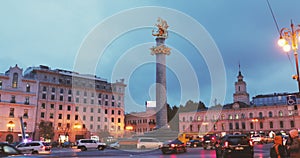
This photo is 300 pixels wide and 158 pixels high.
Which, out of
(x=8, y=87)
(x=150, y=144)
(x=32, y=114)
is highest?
(x=8, y=87)

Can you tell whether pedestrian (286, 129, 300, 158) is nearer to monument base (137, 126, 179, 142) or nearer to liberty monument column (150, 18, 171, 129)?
monument base (137, 126, 179, 142)

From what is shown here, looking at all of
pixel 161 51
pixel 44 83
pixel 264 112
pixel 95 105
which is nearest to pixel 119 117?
pixel 95 105

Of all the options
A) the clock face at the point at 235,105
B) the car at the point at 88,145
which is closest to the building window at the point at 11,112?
the car at the point at 88,145

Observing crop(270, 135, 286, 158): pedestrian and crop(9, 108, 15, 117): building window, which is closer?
crop(270, 135, 286, 158): pedestrian

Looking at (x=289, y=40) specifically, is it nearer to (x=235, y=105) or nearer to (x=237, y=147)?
(x=237, y=147)

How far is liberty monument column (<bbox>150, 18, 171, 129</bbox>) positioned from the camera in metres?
38.0

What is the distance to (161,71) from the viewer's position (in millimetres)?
39594

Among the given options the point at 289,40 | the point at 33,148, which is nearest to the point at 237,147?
the point at 289,40

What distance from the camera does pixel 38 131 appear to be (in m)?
70.7

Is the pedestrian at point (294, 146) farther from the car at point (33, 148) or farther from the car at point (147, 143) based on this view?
the car at point (33, 148)

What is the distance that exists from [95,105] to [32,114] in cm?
1889

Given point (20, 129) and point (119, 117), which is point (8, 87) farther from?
point (119, 117)

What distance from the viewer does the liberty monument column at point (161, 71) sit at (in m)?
38.0

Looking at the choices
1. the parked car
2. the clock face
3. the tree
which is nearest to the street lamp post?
the parked car
